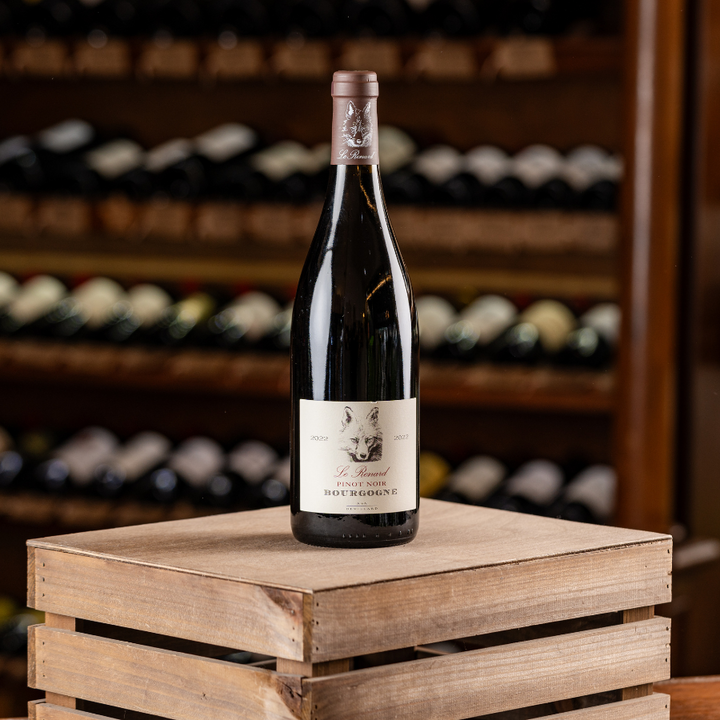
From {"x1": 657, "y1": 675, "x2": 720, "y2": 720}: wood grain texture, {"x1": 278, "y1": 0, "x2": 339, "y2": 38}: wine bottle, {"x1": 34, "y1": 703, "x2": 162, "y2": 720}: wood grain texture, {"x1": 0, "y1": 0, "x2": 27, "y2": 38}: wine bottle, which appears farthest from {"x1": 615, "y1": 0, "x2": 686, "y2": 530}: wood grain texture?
{"x1": 34, "y1": 703, "x2": 162, "y2": 720}: wood grain texture

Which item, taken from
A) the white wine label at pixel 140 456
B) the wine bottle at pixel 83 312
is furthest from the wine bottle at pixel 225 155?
the white wine label at pixel 140 456

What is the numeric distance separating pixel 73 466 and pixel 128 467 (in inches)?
5.1

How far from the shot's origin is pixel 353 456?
89 cm

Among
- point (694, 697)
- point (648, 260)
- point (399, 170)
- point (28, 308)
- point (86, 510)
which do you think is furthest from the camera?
Answer: point (28, 308)

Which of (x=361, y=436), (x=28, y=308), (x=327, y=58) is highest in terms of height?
(x=327, y=58)

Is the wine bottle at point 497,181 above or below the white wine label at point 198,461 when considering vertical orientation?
above

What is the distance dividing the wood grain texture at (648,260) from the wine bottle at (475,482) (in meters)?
0.27

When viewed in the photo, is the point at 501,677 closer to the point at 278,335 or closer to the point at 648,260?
the point at 648,260

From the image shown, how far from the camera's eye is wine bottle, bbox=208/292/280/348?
8.05 ft

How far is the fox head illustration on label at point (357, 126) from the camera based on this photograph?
2.98 ft

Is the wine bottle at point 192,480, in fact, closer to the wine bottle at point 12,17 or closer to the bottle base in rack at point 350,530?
the wine bottle at point 12,17

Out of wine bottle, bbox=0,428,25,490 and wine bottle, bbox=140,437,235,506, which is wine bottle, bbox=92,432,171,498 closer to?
wine bottle, bbox=140,437,235,506

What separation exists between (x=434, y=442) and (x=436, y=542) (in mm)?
1732

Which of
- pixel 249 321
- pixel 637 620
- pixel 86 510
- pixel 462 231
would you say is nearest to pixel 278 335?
pixel 249 321
